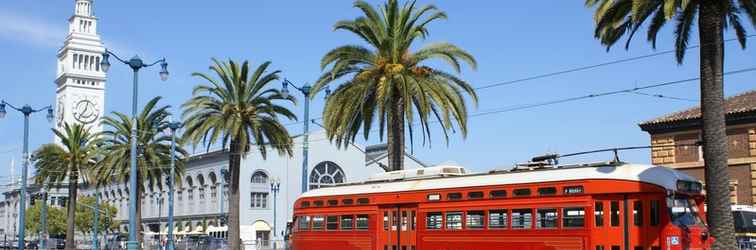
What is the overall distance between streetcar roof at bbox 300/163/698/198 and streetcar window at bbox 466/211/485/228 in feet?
2.68

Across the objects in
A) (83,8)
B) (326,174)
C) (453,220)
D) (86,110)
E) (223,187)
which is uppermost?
(83,8)

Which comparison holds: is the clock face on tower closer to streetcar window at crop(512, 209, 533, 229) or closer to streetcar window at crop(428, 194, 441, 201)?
streetcar window at crop(428, 194, 441, 201)

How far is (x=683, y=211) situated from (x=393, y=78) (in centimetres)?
1450

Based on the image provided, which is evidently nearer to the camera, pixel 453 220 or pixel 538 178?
pixel 538 178

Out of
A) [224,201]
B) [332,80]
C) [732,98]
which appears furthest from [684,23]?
[224,201]

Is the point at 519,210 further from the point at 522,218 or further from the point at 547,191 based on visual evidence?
the point at 547,191

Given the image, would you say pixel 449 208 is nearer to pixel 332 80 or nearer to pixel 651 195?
pixel 651 195

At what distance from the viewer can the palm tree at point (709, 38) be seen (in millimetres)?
24078

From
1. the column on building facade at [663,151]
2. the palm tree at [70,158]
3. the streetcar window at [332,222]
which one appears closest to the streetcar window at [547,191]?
the streetcar window at [332,222]

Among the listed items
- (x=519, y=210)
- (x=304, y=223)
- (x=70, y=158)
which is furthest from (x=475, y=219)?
(x=70, y=158)

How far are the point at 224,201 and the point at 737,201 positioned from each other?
5118cm

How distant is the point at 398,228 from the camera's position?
28.8 m

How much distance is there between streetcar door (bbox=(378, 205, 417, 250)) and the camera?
28391 millimetres

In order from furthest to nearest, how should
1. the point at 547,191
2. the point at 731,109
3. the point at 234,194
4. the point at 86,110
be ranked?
the point at 86,110, the point at 731,109, the point at 234,194, the point at 547,191
